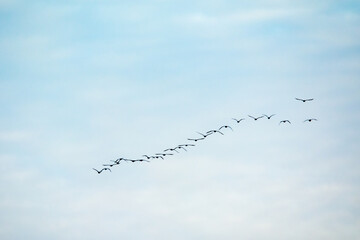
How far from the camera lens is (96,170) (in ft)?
328

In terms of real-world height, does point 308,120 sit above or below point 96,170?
above

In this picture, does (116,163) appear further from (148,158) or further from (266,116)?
(266,116)

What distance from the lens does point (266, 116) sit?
319 feet

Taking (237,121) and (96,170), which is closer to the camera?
(237,121)

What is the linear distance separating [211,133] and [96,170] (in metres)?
18.5

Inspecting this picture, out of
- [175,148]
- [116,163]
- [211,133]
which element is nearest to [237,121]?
[211,133]

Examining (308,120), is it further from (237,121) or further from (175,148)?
(175,148)

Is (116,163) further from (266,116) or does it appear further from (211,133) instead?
(266,116)

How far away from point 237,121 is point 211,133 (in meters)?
4.82

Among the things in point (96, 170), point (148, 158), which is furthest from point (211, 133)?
point (96, 170)

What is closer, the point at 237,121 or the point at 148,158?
the point at 237,121

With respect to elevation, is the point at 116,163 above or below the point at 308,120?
below

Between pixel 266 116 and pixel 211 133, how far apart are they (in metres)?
8.54

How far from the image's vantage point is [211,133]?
96.4 meters
